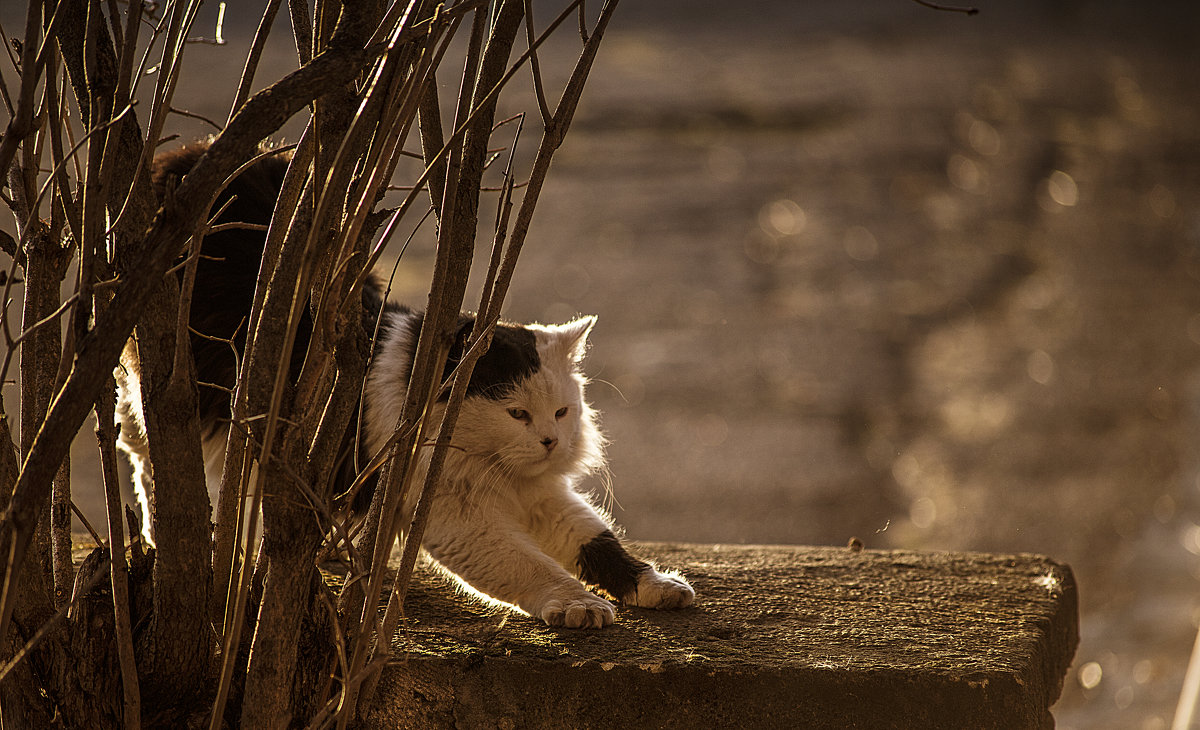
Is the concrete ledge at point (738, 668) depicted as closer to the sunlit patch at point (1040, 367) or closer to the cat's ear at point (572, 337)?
the cat's ear at point (572, 337)

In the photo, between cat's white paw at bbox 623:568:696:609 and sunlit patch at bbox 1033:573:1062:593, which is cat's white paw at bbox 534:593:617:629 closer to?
cat's white paw at bbox 623:568:696:609

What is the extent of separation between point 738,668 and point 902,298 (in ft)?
13.3

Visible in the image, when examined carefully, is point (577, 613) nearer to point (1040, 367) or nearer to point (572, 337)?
point (572, 337)

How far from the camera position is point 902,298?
16.8ft

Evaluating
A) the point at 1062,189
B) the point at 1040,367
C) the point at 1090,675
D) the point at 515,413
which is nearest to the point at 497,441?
the point at 515,413

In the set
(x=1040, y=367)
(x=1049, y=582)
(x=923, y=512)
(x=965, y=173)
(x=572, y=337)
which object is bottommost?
(x=923, y=512)

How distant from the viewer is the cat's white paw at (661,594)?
1.58 metres

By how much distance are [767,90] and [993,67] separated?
216 cm

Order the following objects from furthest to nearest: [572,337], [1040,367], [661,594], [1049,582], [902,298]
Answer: [902,298]
[1040,367]
[572,337]
[1049,582]
[661,594]

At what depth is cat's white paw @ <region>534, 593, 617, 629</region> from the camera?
4.79ft

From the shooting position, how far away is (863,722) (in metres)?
1.30

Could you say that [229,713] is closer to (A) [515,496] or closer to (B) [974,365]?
(A) [515,496]

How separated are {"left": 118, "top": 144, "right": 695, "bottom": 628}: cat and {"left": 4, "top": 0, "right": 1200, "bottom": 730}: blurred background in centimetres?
110

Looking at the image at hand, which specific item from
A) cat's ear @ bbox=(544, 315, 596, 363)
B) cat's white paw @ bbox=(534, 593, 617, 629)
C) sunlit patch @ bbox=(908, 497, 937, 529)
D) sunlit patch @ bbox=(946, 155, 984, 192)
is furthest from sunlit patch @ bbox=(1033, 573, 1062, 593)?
sunlit patch @ bbox=(946, 155, 984, 192)
